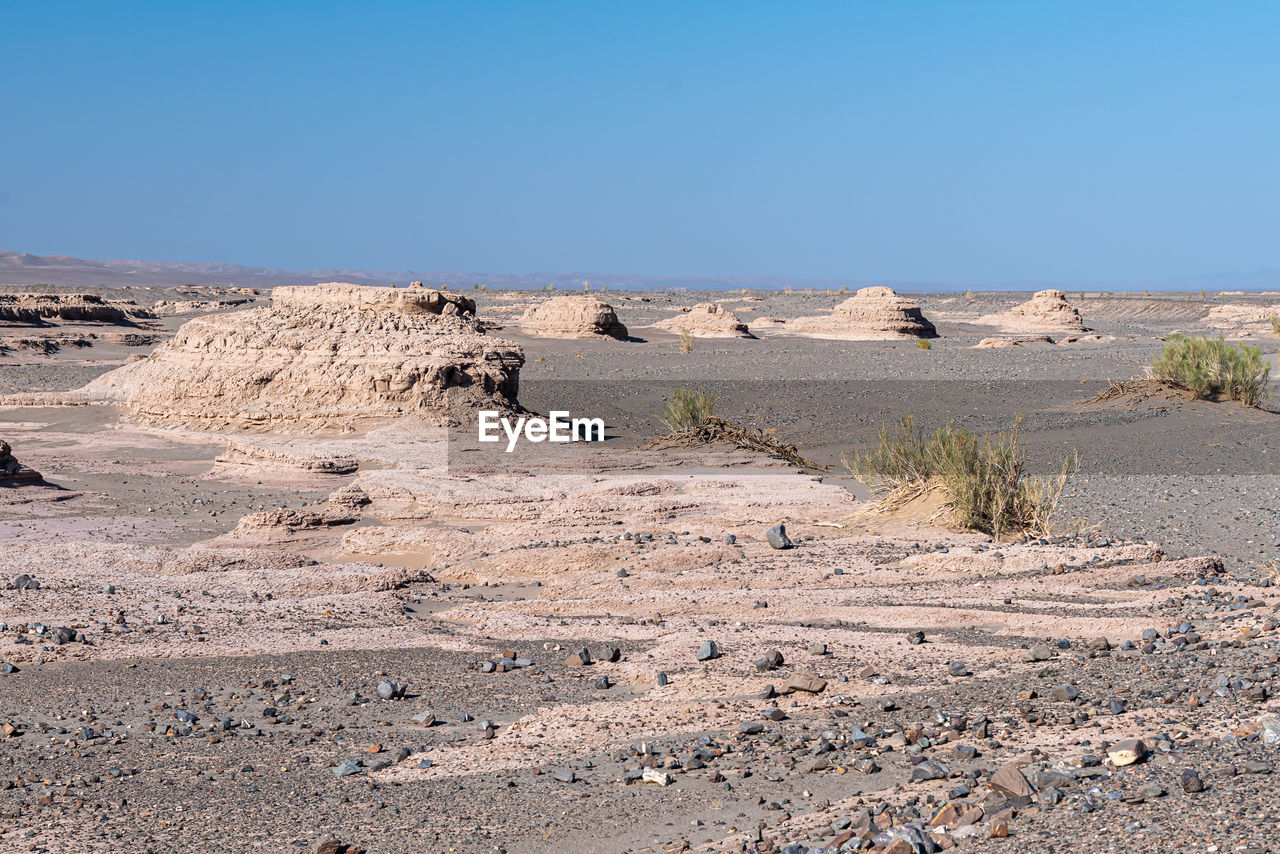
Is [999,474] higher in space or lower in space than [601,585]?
higher

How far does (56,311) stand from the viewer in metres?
38.3

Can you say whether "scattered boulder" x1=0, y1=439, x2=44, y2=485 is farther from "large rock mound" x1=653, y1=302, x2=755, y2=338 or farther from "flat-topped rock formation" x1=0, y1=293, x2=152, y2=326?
"large rock mound" x1=653, y1=302, x2=755, y2=338

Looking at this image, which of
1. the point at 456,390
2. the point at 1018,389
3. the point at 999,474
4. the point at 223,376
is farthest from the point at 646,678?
the point at 1018,389

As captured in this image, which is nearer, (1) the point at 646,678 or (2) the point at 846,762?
(2) the point at 846,762

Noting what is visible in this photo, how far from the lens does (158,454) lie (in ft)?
45.4

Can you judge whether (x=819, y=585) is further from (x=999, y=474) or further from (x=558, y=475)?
(x=558, y=475)

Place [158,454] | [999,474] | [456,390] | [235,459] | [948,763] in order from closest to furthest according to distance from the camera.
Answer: [948,763]
[999,474]
[235,459]
[158,454]
[456,390]

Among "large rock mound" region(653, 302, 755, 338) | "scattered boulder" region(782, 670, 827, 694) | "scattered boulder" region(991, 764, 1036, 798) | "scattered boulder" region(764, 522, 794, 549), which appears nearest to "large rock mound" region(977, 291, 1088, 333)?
"large rock mound" region(653, 302, 755, 338)

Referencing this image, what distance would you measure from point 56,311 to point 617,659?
123 ft

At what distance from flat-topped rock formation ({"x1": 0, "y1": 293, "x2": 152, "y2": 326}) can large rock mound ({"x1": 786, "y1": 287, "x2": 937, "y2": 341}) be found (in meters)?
23.1

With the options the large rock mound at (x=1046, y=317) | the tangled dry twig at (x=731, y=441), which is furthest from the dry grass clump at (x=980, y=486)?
the large rock mound at (x=1046, y=317)

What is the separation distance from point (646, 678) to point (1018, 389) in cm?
1767

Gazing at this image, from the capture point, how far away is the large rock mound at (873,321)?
3841cm

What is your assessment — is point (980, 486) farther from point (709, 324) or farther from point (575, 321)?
point (709, 324)
